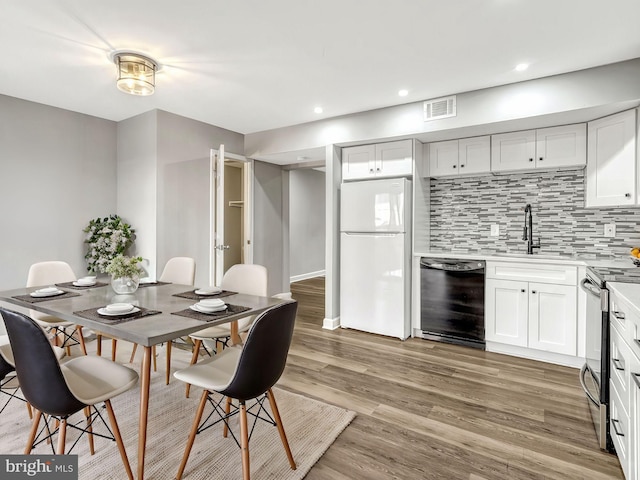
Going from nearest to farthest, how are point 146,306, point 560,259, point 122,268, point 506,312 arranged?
point 146,306 < point 122,268 < point 560,259 < point 506,312

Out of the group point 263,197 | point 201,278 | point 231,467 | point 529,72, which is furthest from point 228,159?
point 231,467

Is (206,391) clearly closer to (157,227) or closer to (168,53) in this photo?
(168,53)

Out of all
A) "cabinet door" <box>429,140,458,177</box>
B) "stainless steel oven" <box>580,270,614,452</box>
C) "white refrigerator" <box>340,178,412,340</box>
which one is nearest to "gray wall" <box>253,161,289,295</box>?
"white refrigerator" <box>340,178,412,340</box>

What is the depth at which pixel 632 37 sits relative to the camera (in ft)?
7.72

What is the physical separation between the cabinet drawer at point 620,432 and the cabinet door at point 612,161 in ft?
5.75

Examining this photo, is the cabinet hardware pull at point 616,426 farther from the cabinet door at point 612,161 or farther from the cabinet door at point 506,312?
the cabinet door at point 612,161

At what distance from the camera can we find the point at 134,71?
2689mm

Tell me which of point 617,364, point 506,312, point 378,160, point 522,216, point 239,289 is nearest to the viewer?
point 617,364

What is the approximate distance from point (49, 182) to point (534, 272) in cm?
484

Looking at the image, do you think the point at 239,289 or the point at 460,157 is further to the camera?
the point at 460,157

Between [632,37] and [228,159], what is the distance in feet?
12.8

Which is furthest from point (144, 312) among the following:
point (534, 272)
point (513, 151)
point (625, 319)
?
point (513, 151)

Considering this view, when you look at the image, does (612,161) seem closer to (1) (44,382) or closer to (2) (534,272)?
(2) (534,272)

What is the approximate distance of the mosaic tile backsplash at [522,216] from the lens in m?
3.25
